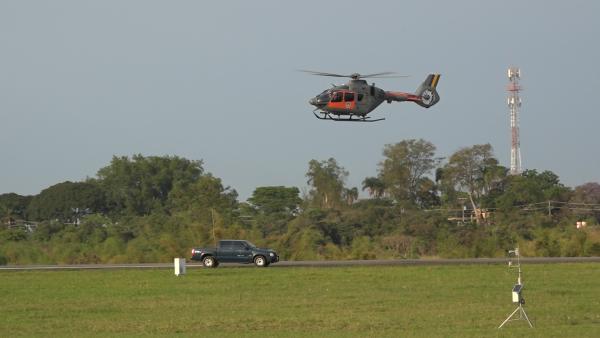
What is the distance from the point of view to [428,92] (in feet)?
181

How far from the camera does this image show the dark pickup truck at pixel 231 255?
2083 inches

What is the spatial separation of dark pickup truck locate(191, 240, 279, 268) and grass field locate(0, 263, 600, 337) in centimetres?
264

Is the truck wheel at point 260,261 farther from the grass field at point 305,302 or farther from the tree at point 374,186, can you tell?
the tree at point 374,186

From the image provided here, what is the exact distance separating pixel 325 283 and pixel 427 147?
81372 mm

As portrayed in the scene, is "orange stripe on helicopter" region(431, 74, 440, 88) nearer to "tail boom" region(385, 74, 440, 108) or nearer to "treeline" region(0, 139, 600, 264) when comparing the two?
"tail boom" region(385, 74, 440, 108)

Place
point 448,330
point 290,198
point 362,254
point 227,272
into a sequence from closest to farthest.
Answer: point 448,330 < point 227,272 < point 362,254 < point 290,198

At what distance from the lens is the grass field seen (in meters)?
26.5

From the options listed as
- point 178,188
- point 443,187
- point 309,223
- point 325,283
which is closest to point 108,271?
point 325,283

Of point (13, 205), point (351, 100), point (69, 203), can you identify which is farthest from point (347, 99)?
point (13, 205)

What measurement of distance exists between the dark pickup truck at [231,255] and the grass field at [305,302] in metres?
2.64

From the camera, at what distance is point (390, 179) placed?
120875 millimetres

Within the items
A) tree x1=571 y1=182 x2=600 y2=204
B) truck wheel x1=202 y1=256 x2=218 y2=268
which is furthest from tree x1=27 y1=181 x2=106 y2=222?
truck wheel x1=202 y1=256 x2=218 y2=268

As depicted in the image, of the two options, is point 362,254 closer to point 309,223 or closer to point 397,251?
point 397,251

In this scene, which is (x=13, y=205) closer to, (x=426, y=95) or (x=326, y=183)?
(x=326, y=183)
